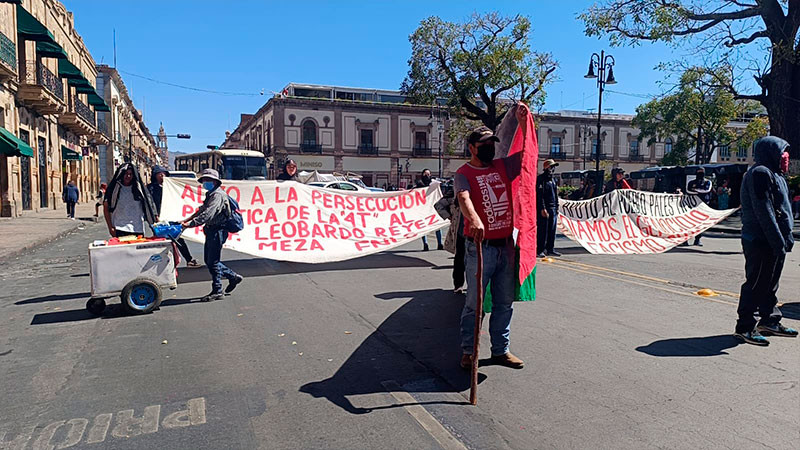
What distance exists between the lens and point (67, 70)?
31.0m

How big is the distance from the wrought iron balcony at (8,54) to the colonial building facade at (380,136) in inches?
1382

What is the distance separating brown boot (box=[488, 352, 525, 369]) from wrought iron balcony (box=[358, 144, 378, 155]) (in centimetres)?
5688

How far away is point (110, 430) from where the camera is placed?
338cm

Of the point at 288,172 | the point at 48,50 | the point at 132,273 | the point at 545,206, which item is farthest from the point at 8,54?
the point at 545,206

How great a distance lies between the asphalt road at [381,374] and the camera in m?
3.31

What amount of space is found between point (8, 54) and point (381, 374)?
947 inches

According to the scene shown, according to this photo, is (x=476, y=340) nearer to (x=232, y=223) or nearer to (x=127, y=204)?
(x=232, y=223)

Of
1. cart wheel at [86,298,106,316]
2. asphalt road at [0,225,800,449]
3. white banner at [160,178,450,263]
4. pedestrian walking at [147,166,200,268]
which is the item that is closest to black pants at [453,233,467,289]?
asphalt road at [0,225,800,449]

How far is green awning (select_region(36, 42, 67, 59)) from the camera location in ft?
85.8

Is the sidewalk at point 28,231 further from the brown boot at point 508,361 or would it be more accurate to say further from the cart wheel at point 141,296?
the brown boot at point 508,361

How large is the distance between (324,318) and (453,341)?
1649 mm

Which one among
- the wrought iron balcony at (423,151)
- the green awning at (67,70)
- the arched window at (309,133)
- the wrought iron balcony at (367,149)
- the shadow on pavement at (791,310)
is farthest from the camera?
the wrought iron balcony at (423,151)

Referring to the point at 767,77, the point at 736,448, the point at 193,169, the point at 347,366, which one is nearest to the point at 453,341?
the point at 347,366

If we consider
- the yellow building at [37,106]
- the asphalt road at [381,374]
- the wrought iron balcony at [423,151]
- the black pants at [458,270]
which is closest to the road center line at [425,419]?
the asphalt road at [381,374]
